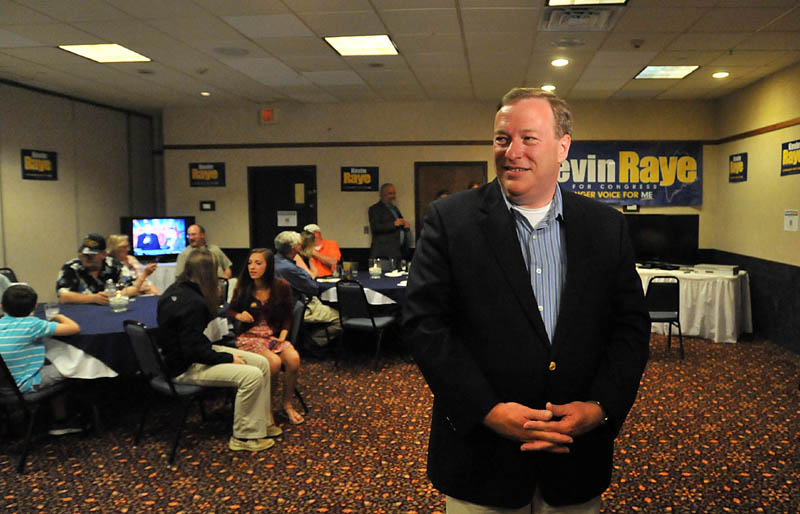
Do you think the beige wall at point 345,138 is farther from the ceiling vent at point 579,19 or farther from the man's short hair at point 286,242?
the ceiling vent at point 579,19

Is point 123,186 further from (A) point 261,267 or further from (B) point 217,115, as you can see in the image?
(A) point 261,267

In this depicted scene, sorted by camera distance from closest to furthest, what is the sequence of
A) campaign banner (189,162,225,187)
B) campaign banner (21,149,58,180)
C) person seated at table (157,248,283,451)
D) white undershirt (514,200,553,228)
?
white undershirt (514,200,553,228) → person seated at table (157,248,283,451) → campaign banner (21,149,58,180) → campaign banner (189,162,225,187)

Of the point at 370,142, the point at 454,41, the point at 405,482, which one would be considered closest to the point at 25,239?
the point at 370,142

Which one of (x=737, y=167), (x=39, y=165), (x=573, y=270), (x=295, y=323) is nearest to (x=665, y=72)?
(x=737, y=167)

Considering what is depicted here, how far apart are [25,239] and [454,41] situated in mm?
6148

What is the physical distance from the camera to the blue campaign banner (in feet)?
30.0

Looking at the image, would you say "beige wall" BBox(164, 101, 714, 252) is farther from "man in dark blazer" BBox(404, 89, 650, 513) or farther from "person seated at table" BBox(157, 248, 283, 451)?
"man in dark blazer" BBox(404, 89, 650, 513)

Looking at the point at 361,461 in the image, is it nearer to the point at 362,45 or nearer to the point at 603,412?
the point at 603,412

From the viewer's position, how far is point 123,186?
10023 millimetres

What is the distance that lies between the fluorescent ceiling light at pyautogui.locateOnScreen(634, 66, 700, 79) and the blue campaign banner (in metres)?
1.96

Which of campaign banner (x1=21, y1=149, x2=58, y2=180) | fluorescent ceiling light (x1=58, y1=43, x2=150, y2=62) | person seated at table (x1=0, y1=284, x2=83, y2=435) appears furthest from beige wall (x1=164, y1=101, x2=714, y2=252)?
person seated at table (x1=0, y1=284, x2=83, y2=435)

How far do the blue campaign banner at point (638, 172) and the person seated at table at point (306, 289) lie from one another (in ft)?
15.9

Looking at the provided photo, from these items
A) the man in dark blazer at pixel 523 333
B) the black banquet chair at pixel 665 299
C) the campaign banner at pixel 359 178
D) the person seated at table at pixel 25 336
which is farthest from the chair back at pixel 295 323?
the campaign banner at pixel 359 178

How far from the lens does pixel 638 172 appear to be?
9.27m
